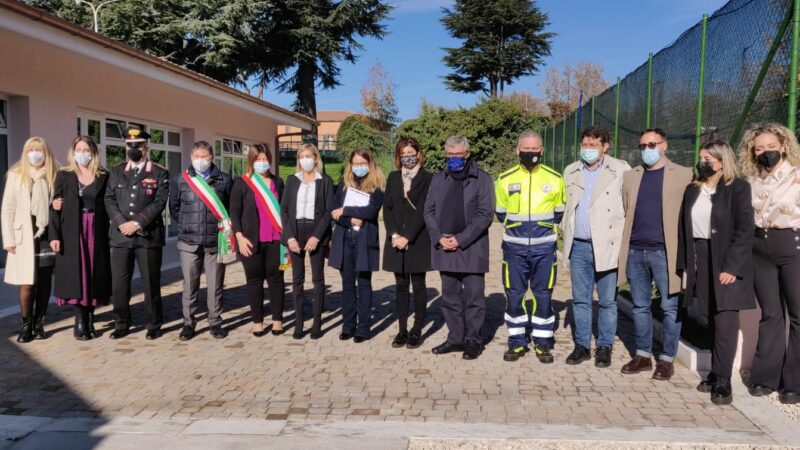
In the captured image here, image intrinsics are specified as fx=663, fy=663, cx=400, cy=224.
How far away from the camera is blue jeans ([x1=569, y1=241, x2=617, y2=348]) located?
5.48 m

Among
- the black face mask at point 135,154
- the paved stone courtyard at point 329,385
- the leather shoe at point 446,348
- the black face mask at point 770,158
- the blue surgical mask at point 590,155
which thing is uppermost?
the black face mask at point 135,154

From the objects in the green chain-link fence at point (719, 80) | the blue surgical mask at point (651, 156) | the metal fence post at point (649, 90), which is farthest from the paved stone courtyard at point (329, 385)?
the metal fence post at point (649, 90)

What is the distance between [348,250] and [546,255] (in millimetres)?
1857

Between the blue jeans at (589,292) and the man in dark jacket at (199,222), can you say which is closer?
the blue jeans at (589,292)

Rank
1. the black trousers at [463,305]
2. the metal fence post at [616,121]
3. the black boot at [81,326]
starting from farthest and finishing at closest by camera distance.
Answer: the metal fence post at [616,121] < the black boot at [81,326] < the black trousers at [463,305]

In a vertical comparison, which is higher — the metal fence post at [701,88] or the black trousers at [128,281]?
→ the metal fence post at [701,88]

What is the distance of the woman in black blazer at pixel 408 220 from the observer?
6027 millimetres

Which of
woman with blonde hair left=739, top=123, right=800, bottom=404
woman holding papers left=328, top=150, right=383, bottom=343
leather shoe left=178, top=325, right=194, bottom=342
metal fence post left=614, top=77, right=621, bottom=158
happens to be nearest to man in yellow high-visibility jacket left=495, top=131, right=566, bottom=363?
woman holding papers left=328, top=150, right=383, bottom=343

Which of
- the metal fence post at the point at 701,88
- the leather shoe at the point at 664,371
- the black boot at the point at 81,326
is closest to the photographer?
the leather shoe at the point at 664,371

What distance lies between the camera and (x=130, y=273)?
254 inches

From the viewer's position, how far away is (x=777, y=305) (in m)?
4.61

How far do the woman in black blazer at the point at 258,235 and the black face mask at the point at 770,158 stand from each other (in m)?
4.14

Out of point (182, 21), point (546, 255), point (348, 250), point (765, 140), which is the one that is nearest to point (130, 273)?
point (348, 250)

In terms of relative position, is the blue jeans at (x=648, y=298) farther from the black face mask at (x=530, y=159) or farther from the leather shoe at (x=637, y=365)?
the black face mask at (x=530, y=159)
